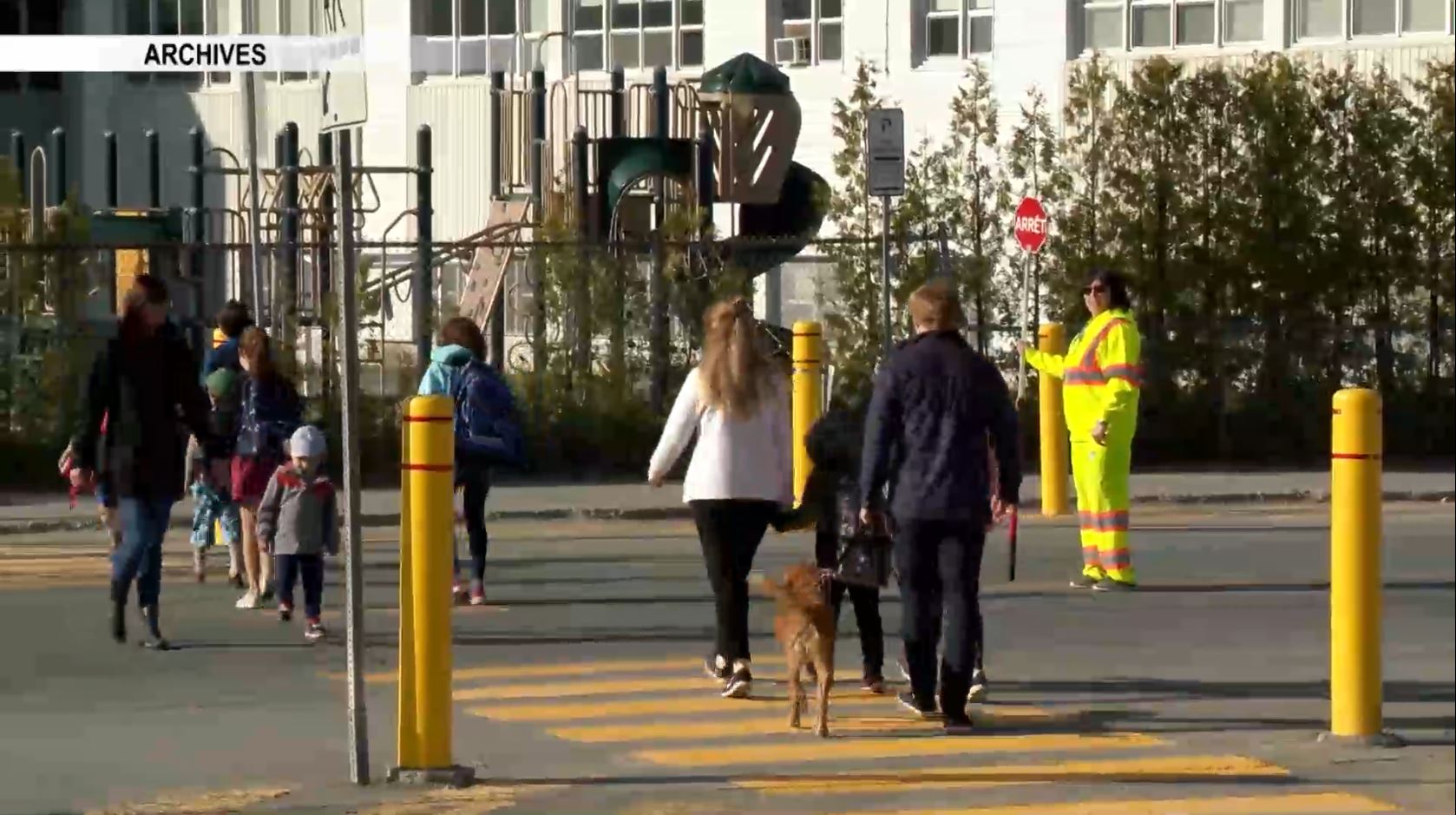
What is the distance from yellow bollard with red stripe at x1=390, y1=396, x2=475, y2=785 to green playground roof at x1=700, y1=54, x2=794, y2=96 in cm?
2668

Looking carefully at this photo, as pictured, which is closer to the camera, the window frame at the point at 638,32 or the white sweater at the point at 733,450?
the white sweater at the point at 733,450

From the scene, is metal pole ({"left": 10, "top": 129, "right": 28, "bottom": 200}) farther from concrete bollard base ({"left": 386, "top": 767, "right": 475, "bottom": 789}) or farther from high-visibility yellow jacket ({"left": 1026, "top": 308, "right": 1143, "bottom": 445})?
concrete bollard base ({"left": 386, "top": 767, "right": 475, "bottom": 789})

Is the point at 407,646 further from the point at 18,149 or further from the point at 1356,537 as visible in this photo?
the point at 18,149

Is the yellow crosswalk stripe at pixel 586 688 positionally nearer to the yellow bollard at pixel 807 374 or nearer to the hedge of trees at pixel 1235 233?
the yellow bollard at pixel 807 374

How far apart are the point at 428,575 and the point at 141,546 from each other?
14.7 feet

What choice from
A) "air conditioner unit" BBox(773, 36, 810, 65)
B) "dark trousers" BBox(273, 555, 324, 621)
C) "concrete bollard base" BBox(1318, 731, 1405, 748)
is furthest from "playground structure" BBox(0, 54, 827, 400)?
"concrete bollard base" BBox(1318, 731, 1405, 748)

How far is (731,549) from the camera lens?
11758 mm

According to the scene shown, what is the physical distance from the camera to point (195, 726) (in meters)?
11.1

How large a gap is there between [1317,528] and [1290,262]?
328 inches

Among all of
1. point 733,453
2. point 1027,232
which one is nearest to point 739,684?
point 733,453

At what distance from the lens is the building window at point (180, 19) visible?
3200 centimetres

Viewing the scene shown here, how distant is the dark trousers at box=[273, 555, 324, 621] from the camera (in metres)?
13.8

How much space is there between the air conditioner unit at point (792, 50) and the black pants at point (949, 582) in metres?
30.9

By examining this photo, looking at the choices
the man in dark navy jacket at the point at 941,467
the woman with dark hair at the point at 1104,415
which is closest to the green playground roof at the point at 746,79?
the woman with dark hair at the point at 1104,415
